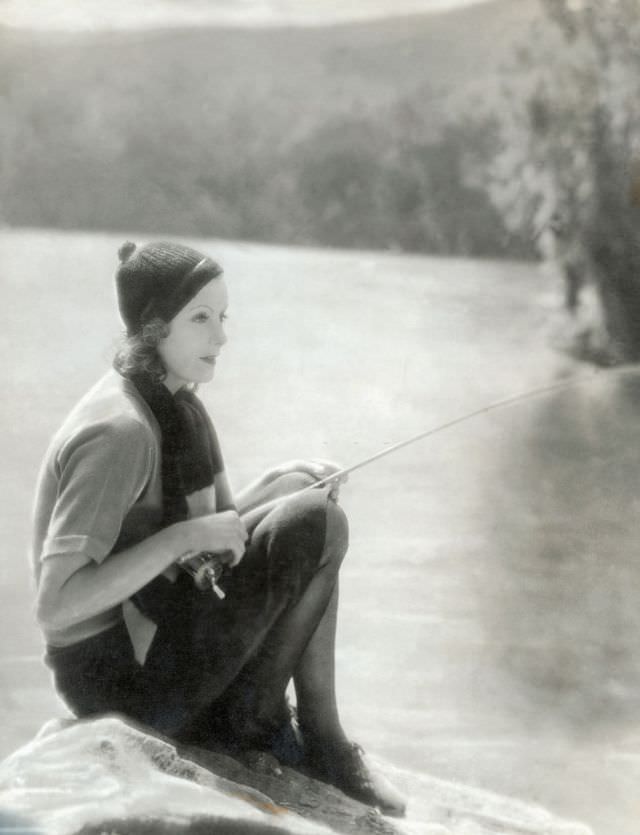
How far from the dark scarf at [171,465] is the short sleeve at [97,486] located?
0.07 m

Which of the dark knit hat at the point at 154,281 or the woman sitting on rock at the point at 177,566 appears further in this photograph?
the dark knit hat at the point at 154,281

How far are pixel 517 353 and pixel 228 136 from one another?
0.79 metres

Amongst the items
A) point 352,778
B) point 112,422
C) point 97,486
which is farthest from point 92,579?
point 352,778

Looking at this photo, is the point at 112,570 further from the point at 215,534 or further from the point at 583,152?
the point at 583,152

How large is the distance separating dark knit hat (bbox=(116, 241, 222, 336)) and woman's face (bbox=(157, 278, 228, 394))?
19 millimetres

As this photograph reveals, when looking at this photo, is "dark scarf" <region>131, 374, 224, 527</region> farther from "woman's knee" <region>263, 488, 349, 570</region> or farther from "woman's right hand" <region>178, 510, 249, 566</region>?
"woman's knee" <region>263, 488, 349, 570</region>

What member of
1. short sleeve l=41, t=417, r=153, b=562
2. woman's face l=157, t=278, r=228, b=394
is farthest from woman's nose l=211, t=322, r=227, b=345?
short sleeve l=41, t=417, r=153, b=562

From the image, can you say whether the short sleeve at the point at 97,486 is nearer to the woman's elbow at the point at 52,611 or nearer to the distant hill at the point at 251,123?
the woman's elbow at the point at 52,611

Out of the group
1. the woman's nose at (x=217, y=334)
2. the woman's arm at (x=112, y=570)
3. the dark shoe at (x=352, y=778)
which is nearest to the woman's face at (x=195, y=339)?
the woman's nose at (x=217, y=334)

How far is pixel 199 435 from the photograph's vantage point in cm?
223

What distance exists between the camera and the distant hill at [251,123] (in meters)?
2.68

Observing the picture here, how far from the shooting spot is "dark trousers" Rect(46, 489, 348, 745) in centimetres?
218

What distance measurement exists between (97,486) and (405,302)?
101cm

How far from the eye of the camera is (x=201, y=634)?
7.16 feet
